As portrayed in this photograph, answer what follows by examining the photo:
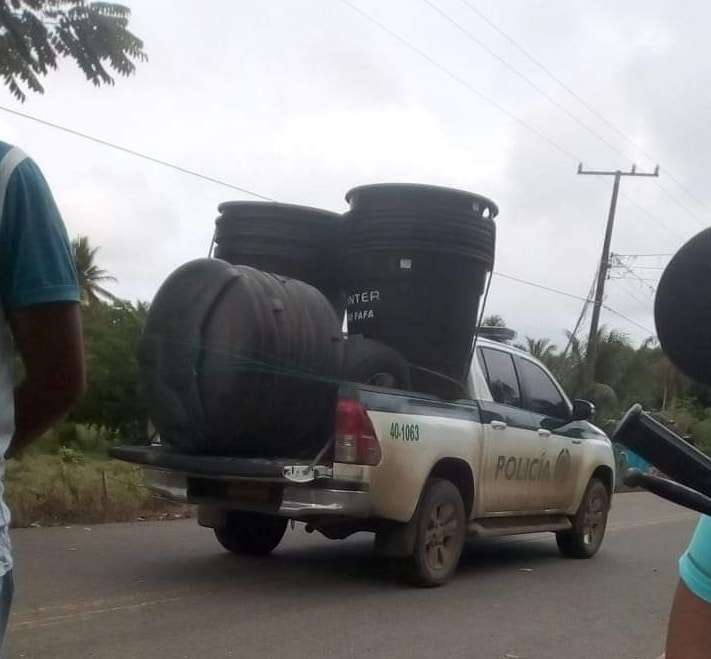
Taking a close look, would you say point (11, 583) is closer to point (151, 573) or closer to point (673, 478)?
point (673, 478)

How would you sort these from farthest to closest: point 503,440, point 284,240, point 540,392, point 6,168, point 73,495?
point 73,495, point 540,392, point 503,440, point 284,240, point 6,168

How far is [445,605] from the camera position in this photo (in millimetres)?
7805

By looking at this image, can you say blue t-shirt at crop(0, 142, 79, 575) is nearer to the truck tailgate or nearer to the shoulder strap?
the shoulder strap

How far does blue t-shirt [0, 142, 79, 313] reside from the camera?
1959 millimetres

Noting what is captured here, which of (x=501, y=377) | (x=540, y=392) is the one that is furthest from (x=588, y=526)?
(x=501, y=377)

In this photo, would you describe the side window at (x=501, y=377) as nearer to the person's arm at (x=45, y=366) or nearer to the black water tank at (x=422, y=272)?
the black water tank at (x=422, y=272)

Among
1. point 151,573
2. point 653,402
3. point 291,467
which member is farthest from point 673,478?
point 653,402

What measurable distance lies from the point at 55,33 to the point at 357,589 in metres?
4.56

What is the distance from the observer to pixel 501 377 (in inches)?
378

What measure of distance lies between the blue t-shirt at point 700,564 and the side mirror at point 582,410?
8.08 m

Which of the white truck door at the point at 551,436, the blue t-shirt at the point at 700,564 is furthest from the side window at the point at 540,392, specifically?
the blue t-shirt at the point at 700,564

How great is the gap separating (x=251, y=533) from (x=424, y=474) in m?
2.03

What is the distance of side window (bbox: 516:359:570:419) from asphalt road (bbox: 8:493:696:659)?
1.40 m

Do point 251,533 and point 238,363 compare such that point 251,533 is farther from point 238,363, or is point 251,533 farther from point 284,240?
point 238,363
